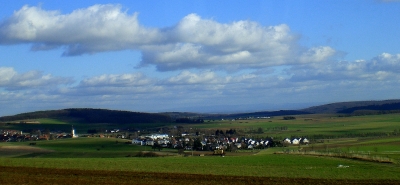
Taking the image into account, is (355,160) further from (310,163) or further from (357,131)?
(357,131)

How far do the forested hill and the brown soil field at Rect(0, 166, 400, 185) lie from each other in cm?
12697

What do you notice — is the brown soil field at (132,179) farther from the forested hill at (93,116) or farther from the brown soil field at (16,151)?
the forested hill at (93,116)

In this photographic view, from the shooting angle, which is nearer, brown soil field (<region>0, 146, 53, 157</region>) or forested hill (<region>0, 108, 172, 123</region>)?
brown soil field (<region>0, 146, 53, 157</region>)

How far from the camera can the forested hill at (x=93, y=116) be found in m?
159

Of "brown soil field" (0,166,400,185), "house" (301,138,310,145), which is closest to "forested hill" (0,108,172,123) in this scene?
"house" (301,138,310,145)

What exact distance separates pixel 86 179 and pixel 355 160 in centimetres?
2734

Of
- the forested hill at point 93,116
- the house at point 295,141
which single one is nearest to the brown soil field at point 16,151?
the house at point 295,141

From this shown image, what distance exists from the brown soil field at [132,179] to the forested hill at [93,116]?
4999 inches

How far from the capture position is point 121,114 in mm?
162250

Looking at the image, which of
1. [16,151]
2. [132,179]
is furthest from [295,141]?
[132,179]

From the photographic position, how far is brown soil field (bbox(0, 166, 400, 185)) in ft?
90.3

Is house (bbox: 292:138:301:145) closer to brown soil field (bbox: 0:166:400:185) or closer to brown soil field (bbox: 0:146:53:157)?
brown soil field (bbox: 0:146:53:157)

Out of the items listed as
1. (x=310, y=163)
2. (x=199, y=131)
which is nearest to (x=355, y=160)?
(x=310, y=163)

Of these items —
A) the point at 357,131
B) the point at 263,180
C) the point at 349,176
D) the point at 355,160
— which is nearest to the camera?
the point at 263,180
